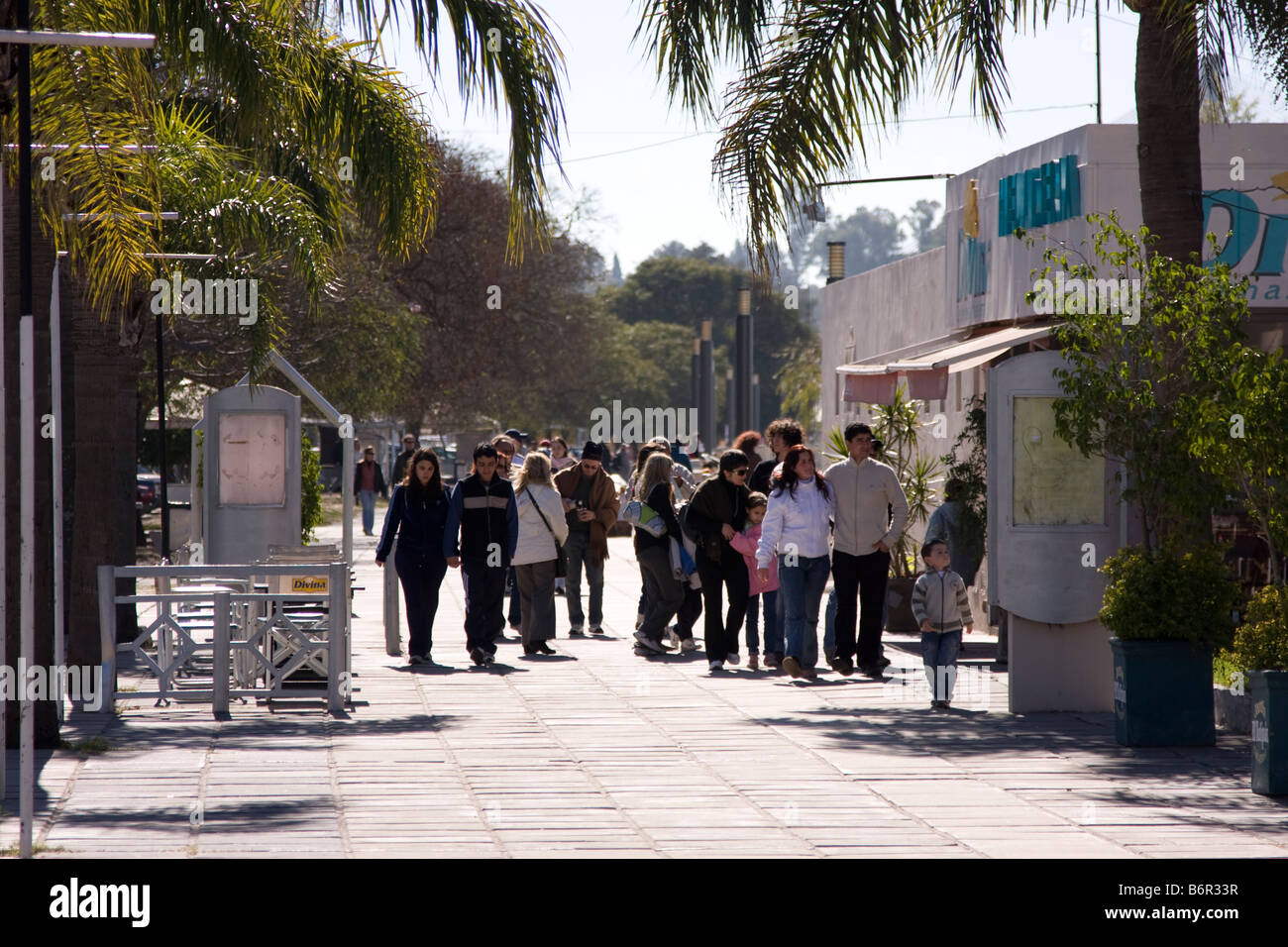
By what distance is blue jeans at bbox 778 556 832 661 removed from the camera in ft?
40.8

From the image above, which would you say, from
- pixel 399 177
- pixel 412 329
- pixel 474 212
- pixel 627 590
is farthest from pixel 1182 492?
pixel 474 212

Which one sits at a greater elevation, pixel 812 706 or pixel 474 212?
pixel 474 212

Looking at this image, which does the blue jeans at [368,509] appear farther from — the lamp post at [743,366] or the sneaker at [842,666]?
the sneaker at [842,666]

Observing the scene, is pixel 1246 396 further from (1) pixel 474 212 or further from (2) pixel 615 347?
(2) pixel 615 347

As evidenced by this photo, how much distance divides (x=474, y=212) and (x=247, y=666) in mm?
29154

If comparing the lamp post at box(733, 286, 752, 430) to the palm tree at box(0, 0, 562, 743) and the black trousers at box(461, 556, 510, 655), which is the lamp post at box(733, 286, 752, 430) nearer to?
the palm tree at box(0, 0, 562, 743)

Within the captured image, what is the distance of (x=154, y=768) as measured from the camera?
8.73 metres

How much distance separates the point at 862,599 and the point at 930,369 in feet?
7.72

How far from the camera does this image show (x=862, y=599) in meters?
12.7

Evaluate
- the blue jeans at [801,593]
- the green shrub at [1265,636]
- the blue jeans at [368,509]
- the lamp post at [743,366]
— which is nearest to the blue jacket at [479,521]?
the blue jeans at [801,593]

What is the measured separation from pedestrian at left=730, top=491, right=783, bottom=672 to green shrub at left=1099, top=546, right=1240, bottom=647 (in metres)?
3.86

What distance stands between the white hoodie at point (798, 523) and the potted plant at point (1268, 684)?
430 cm

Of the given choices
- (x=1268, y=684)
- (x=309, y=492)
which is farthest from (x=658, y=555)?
(x=309, y=492)

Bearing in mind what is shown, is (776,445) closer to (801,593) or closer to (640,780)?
(801,593)
